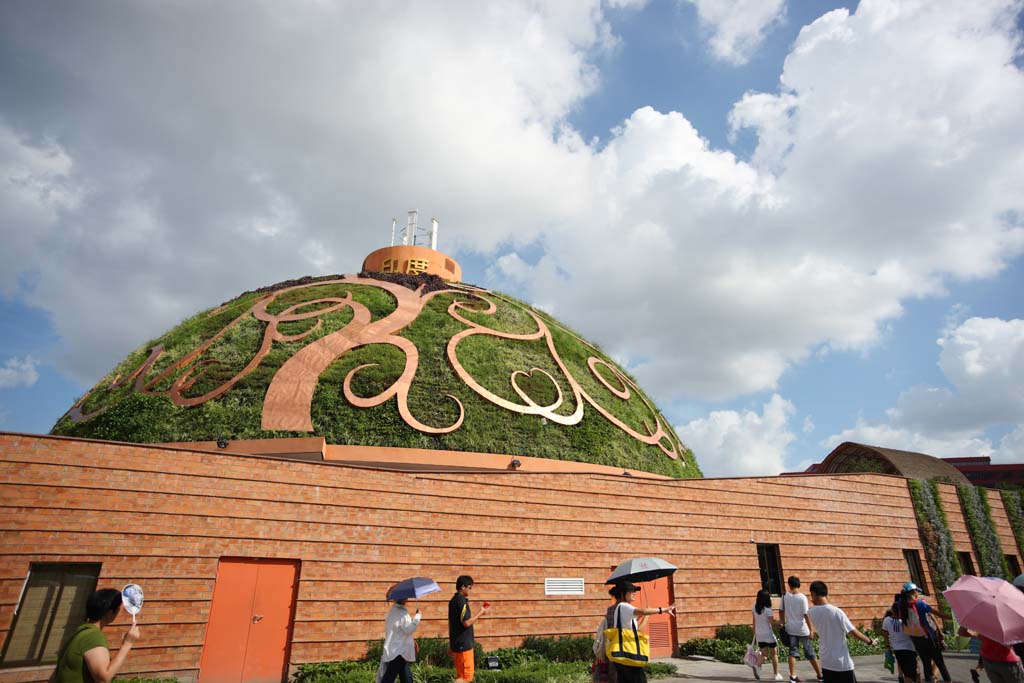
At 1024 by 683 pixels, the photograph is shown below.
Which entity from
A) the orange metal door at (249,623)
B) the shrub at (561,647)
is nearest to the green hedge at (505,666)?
the shrub at (561,647)

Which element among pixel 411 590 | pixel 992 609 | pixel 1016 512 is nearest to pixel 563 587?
pixel 411 590

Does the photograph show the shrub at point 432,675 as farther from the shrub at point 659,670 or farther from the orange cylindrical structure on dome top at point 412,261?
the orange cylindrical structure on dome top at point 412,261

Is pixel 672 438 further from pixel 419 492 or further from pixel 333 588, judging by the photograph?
pixel 333 588

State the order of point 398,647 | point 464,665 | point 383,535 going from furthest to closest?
1. point 383,535
2. point 464,665
3. point 398,647

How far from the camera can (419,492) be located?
465 inches

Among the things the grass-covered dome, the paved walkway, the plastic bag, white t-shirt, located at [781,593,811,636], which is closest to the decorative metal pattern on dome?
the grass-covered dome

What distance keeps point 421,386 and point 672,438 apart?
10.1m

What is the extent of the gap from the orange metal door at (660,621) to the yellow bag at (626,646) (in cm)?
835

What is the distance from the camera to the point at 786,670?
10805mm

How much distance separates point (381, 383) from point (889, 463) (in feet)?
56.3

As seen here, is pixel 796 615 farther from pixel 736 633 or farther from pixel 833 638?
pixel 736 633

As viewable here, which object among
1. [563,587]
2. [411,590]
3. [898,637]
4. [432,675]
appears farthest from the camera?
[563,587]

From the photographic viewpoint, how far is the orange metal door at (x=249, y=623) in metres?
9.74

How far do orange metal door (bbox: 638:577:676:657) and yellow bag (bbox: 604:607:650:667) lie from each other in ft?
27.4
